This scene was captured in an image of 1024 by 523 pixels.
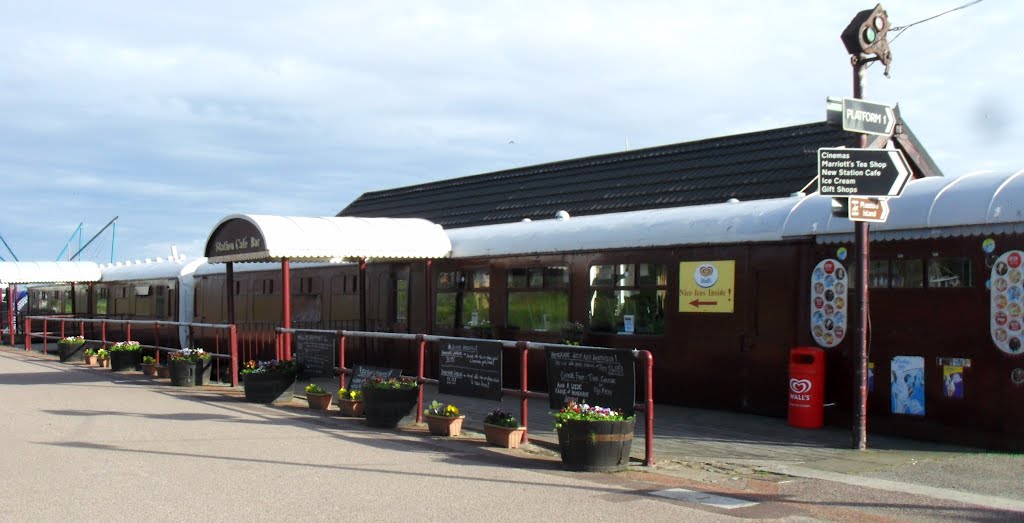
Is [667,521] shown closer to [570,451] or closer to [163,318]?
[570,451]

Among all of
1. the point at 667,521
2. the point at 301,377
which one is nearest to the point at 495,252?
the point at 301,377

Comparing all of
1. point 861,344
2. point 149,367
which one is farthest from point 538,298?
point 149,367

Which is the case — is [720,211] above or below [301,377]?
above

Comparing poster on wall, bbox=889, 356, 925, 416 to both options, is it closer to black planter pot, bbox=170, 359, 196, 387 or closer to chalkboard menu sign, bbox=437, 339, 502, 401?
chalkboard menu sign, bbox=437, 339, 502, 401

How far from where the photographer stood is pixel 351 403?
12.3 meters

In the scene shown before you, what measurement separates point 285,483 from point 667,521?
3.23 meters

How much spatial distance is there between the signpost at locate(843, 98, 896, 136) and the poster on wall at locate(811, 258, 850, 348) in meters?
1.83

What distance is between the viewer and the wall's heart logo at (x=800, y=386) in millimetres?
10930

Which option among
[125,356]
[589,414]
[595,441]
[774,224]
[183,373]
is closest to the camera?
[595,441]

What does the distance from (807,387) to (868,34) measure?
399 centimetres

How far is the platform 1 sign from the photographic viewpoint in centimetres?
966

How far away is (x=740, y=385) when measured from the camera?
12.1 metres

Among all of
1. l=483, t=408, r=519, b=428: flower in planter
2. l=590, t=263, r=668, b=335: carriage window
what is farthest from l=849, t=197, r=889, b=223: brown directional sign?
l=483, t=408, r=519, b=428: flower in planter

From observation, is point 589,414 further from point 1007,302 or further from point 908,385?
point 1007,302
